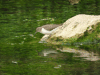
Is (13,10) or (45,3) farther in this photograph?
(45,3)

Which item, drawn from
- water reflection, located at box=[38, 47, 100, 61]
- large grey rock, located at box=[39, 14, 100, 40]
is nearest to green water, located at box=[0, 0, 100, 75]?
water reflection, located at box=[38, 47, 100, 61]

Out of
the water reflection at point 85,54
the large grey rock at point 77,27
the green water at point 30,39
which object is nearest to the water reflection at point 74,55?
the water reflection at point 85,54

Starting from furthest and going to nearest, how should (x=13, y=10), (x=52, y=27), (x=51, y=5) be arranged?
(x=51, y=5)
(x=13, y=10)
(x=52, y=27)

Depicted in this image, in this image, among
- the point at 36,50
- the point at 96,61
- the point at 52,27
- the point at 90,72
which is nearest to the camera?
the point at 90,72

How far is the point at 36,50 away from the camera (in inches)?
366

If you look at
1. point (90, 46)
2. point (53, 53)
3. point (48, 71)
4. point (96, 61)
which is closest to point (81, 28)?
point (90, 46)

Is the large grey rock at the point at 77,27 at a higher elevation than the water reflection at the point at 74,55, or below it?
higher

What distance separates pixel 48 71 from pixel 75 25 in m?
4.46

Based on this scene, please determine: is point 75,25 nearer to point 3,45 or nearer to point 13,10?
point 3,45

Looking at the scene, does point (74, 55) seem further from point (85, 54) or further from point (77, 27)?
point (77, 27)

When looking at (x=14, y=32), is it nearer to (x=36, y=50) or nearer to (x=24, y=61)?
(x=36, y=50)

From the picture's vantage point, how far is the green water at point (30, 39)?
6953 mm

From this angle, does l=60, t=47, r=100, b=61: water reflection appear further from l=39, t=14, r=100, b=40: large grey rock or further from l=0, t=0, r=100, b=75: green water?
l=39, t=14, r=100, b=40: large grey rock

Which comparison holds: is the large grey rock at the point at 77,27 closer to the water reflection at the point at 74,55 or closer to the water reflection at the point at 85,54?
the water reflection at the point at 74,55
